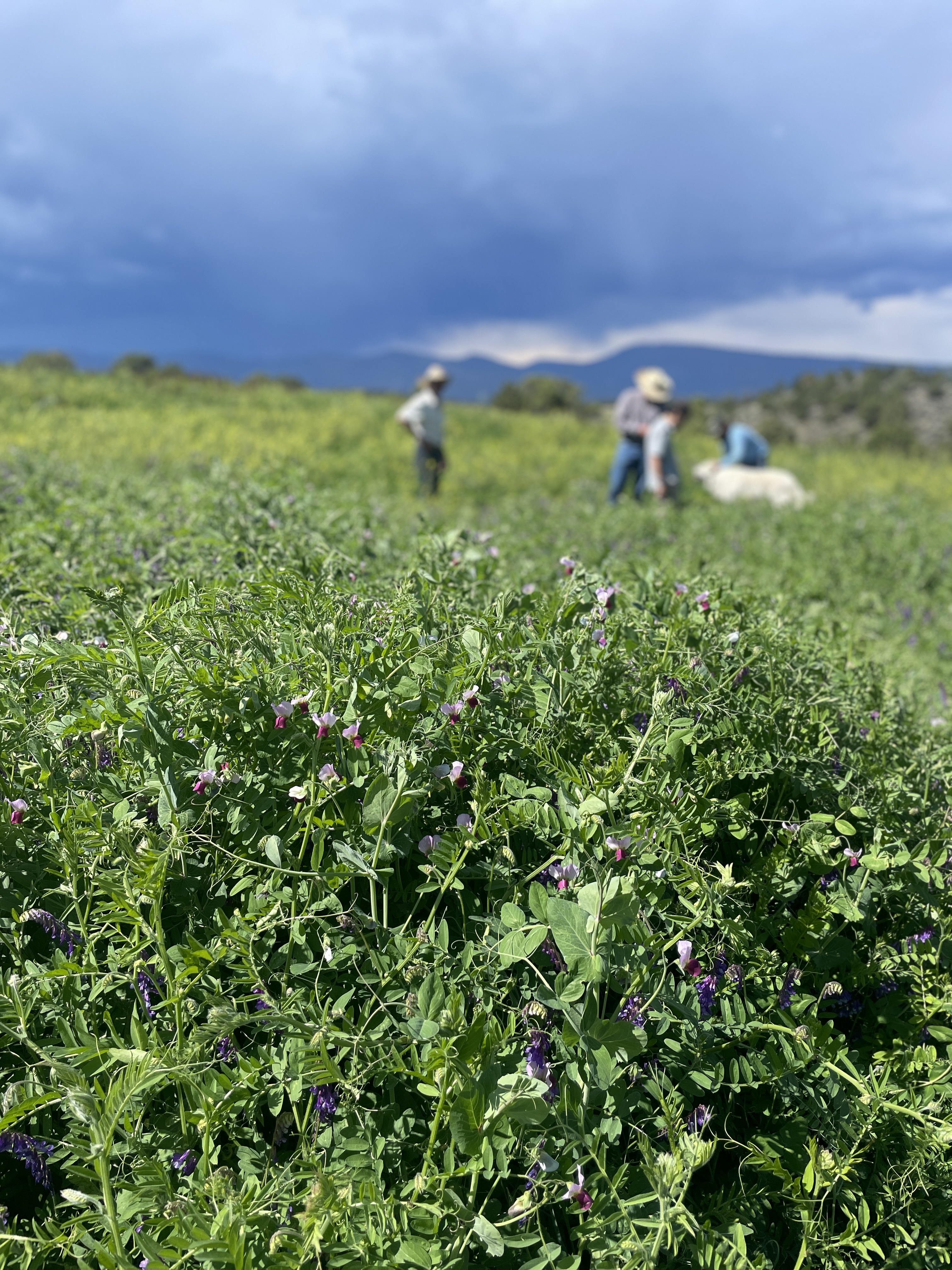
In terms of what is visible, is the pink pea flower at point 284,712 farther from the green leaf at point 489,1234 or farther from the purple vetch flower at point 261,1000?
the green leaf at point 489,1234

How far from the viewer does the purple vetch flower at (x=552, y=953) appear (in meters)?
1.77

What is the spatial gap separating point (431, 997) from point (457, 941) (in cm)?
26

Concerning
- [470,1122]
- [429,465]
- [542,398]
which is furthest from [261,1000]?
[542,398]

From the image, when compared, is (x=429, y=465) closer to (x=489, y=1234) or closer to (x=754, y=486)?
(x=754, y=486)

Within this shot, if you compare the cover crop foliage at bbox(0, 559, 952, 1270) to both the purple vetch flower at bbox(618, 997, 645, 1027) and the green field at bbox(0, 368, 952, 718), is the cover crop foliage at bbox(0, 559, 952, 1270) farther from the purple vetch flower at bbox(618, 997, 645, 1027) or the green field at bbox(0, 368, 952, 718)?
the green field at bbox(0, 368, 952, 718)

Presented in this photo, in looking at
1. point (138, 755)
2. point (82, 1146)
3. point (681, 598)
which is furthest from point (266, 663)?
point (681, 598)

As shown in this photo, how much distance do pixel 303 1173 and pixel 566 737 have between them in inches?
46.2

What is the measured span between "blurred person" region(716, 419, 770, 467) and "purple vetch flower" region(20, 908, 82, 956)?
13.7 m

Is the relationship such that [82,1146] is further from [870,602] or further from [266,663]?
[870,602]

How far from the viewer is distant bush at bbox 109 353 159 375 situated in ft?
109

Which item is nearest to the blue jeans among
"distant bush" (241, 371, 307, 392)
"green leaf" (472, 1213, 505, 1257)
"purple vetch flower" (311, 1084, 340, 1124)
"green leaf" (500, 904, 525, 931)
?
"green leaf" (500, 904, 525, 931)

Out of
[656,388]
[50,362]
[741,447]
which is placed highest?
[50,362]

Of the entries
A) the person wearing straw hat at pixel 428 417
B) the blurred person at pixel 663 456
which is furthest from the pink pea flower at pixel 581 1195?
the person wearing straw hat at pixel 428 417

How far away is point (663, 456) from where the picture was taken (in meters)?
10.6
